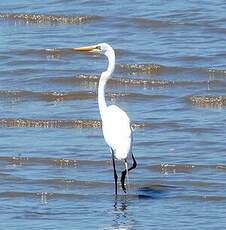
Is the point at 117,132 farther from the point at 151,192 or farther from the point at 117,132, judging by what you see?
the point at 151,192

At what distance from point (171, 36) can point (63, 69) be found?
82.0 inches

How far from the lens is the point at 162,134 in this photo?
12602 mm

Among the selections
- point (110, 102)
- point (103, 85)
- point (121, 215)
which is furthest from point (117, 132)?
point (110, 102)

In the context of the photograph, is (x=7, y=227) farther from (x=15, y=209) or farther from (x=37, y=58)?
(x=37, y=58)

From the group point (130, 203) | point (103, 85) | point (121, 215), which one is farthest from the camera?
point (103, 85)

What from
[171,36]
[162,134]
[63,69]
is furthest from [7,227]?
[171,36]

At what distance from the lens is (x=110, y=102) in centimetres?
1448

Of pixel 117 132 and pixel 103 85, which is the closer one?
pixel 117 132

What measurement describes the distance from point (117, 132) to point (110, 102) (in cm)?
354

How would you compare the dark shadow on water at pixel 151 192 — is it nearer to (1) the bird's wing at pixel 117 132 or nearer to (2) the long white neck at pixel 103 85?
(1) the bird's wing at pixel 117 132

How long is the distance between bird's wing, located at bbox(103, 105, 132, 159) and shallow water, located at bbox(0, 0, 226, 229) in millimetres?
387

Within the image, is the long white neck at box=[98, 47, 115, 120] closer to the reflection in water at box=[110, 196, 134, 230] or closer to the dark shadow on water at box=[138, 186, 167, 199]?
the dark shadow on water at box=[138, 186, 167, 199]

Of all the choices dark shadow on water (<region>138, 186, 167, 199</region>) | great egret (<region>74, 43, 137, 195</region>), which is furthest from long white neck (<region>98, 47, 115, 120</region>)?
dark shadow on water (<region>138, 186, 167, 199</region>)

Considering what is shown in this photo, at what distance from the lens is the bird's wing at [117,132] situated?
10.7 metres
